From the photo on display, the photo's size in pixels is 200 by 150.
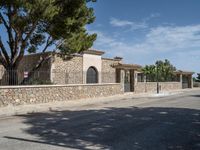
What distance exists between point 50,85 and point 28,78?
5.65 ft

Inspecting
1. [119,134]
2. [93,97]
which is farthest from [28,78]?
[119,134]

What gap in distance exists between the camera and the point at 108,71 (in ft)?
100.0

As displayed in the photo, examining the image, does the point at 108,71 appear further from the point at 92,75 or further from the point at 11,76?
the point at 11,76

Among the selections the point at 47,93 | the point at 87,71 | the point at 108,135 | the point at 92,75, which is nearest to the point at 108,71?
the point at 92,75

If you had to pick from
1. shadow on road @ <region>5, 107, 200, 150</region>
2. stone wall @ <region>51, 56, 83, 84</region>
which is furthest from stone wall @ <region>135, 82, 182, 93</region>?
shadow on road @ <region>5, 107, 200, 150</region>

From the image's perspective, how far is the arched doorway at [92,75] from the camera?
27491mm

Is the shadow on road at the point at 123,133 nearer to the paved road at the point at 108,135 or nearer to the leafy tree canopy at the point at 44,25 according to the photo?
the paved road at the point at 108,135

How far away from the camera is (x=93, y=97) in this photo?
2438cm

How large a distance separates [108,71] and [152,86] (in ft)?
28.4

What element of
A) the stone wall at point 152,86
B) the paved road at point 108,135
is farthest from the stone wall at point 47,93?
the stone wall at point 152,86

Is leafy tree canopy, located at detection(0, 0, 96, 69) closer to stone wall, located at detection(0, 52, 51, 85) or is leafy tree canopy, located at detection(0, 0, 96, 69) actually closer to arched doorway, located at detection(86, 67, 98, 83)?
stone wall, located at detection(0, 52, 51, 85)

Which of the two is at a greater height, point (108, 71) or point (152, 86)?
point (108, 71)

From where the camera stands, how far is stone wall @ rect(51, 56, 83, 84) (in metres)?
22.5

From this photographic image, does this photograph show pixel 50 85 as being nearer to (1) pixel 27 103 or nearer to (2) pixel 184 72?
(1) pixel 27 103
